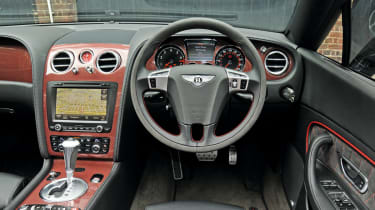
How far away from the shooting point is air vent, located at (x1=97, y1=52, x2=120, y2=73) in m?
1.48

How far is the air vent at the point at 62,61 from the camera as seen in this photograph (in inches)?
59.2

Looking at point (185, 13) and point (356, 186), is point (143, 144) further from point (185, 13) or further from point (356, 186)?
point (356, 186)

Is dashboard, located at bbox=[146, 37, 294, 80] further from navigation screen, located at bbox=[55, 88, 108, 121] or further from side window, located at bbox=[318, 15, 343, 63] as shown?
side window, located at bbox=[318, 15, 343, 63]

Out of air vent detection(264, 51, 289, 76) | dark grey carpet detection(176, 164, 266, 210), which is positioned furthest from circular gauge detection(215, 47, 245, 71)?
dark grey carpet detection(176, 164, 266, 210)

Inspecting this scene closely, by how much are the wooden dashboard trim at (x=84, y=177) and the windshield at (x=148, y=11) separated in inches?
39.8

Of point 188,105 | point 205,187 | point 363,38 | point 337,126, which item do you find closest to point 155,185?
point 205,187

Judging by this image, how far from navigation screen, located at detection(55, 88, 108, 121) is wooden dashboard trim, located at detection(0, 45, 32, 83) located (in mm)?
332

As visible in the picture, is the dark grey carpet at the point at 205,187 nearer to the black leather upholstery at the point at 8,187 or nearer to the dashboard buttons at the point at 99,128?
the dashboard buttons at the point at 99,128

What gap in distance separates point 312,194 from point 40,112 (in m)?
1.35

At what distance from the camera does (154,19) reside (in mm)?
1967

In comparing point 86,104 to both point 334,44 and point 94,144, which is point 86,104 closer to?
point 94,144

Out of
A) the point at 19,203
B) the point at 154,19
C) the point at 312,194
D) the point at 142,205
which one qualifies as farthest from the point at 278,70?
the point at 19,203

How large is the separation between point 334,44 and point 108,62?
114 centimetres

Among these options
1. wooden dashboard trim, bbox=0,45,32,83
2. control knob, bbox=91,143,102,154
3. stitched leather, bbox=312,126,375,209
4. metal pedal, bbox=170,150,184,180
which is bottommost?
metal pedal, bbox=170,150,184,180
